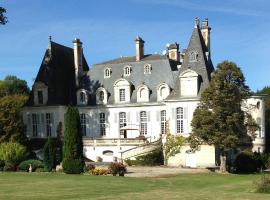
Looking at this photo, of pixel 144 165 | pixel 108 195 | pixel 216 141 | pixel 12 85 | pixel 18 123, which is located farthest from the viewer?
pixel 12 85

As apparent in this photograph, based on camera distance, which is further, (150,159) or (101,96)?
(101,96)

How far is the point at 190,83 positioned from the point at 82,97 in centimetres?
1244

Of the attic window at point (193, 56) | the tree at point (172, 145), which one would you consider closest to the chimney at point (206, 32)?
the attic window at point (193, 56)

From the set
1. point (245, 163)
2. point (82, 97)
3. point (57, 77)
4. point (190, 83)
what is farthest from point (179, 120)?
point (57, 77)

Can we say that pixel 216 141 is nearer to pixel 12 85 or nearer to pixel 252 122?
pixel 252 122

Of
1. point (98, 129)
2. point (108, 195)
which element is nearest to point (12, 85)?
point (98, 129)

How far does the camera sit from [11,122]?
157 ft

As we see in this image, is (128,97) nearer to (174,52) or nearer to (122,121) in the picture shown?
(122,121)

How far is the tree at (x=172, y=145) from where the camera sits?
45.0m

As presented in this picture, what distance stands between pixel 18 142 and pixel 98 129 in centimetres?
795

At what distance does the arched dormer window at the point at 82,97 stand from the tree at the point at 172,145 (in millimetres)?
10785

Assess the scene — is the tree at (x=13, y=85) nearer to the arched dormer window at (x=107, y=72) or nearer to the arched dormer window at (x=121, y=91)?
the arched dormer window at (x=107, y=72)

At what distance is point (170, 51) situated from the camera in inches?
2111

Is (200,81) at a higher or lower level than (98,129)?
higher
